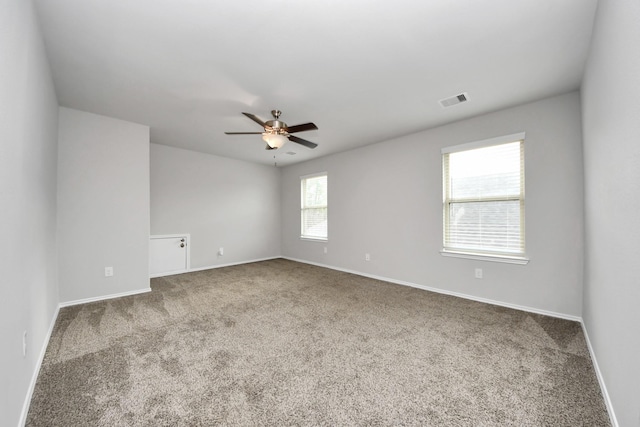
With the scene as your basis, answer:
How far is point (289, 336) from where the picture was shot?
2523 mm

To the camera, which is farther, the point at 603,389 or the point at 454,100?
the point at 454,100

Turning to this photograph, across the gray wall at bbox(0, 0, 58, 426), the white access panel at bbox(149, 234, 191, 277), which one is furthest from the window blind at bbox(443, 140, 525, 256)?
the white access panel at bbox(149, 234, 191, 277)

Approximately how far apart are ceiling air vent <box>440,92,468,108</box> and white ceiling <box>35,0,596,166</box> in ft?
0.28

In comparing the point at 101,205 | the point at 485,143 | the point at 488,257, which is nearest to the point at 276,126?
the point at 101,205

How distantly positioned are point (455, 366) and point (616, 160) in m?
1.74

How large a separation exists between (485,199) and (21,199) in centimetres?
457

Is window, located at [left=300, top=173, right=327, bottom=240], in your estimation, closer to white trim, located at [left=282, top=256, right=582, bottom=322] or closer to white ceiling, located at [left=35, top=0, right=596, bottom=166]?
white trim, located at [left=282, top=256, right=582, bottom=322]

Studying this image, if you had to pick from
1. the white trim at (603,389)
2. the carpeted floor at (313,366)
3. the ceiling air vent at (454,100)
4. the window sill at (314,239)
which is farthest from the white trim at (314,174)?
the white trim at (603,389)

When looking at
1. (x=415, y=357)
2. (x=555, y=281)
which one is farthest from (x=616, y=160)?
(x=555, y=281)

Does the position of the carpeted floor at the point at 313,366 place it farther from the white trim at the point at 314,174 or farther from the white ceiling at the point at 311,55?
the white trim at the point at 314,174

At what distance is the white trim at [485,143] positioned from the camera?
326 centimetres

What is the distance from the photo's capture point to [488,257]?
3463mm

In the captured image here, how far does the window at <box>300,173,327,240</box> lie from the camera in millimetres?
6035

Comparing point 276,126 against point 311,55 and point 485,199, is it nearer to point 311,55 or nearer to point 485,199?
point 311,55
